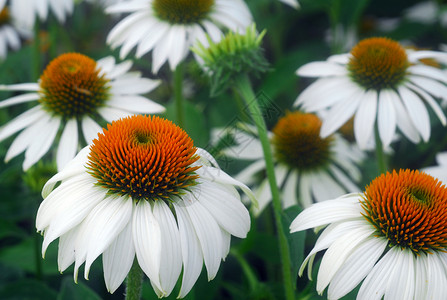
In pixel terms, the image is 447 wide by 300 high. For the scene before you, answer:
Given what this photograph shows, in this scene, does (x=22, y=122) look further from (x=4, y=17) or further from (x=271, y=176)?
(x=4, y=17)

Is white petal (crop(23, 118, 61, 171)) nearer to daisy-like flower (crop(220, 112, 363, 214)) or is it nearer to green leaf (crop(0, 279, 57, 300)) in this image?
green leaf (crop(0, 279, 57, 300))

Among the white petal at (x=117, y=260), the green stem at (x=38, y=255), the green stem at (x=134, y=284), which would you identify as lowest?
the green stem at (x=38, y=255)

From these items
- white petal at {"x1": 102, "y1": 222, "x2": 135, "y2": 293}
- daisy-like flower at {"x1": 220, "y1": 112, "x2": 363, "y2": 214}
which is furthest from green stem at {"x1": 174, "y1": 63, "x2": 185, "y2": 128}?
white petal at {"x1": 102, "y1": 222, "x2": 135, "y2": 293}

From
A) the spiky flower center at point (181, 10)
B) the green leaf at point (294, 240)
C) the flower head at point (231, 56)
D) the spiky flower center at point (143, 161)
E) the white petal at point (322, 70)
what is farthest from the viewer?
the spiky flower center at point (181, 10)

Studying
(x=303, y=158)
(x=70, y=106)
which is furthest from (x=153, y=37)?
(x=303, y=158)

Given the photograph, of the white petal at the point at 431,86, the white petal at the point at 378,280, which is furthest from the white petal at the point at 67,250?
the white petal at the point at 431,86

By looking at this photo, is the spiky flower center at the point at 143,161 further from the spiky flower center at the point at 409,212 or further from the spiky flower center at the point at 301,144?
the spiky flower center at the point at 301,144

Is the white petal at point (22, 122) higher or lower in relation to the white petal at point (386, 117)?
lower
